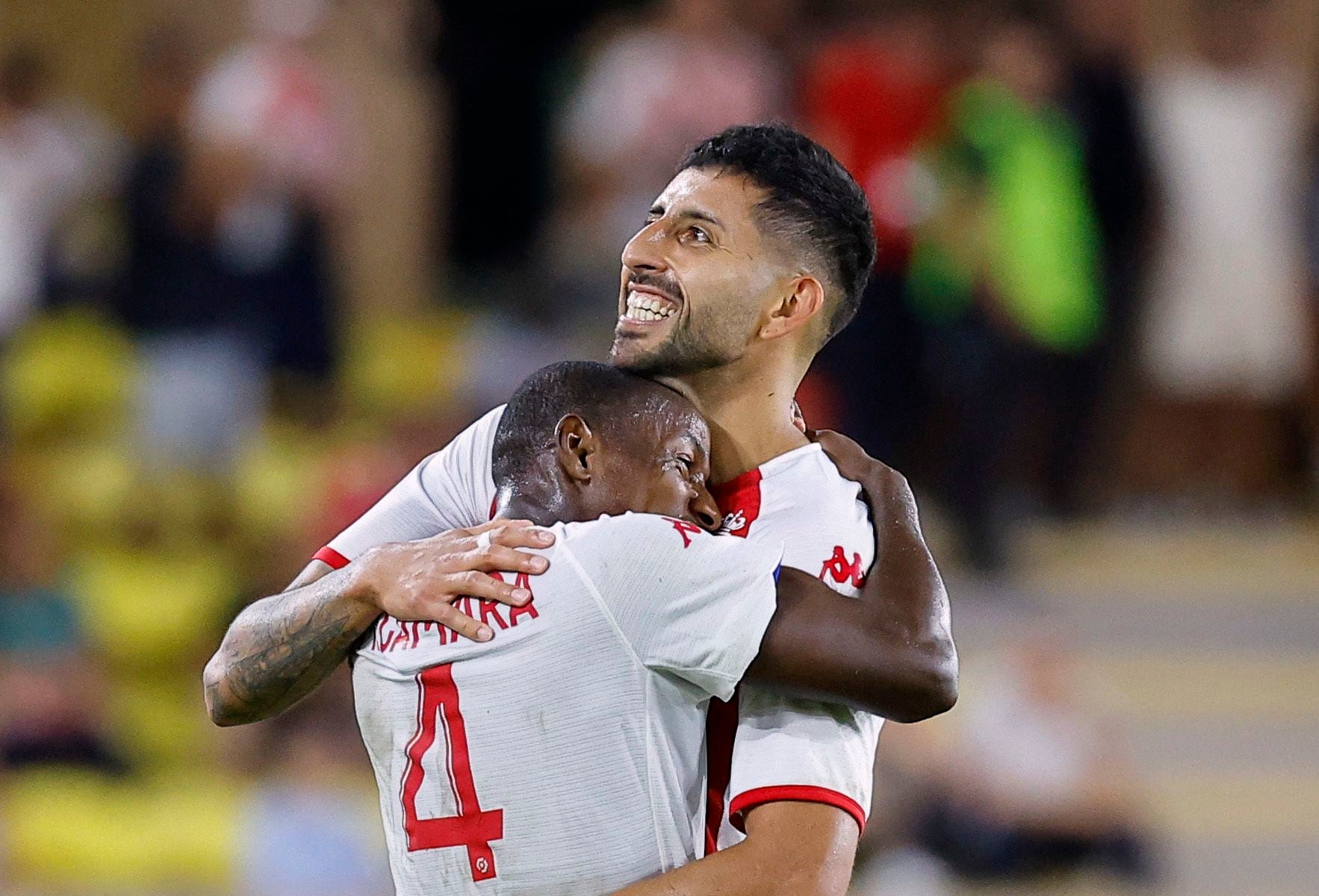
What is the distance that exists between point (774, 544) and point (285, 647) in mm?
696

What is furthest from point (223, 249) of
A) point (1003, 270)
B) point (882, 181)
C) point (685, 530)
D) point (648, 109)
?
point (685, 530)

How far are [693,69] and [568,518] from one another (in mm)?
5995

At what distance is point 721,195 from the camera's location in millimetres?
3021

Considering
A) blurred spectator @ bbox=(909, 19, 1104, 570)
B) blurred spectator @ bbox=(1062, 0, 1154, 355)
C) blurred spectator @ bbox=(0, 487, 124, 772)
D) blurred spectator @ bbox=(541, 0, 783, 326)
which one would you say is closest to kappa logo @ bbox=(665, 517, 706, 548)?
blurred spectator @ bbox=(0, 487, 124, 772)

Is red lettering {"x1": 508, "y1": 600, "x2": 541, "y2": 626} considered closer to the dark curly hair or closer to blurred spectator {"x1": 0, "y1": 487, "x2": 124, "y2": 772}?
the dark curly hair

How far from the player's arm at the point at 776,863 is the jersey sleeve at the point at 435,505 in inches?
26.1

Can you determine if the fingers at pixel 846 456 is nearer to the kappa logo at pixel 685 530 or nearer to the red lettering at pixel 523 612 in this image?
the kappa logo at pixel 685 530

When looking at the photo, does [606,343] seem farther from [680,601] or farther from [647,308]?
[680,601]

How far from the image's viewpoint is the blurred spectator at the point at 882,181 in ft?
26.8

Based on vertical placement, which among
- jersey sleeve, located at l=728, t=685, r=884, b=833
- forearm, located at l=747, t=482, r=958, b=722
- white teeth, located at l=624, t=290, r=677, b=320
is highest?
white teeth, located at l=624, t=290, r=677, b=320

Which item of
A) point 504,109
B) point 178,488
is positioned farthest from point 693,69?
point 178,488

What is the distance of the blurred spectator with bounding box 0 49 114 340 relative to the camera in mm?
8809

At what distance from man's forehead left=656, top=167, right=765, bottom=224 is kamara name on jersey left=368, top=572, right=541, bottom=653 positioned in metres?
0.70

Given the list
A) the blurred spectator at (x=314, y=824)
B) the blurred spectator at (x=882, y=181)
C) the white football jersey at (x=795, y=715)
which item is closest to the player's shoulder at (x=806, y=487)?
the white football jersey at (x=795, y=715)
